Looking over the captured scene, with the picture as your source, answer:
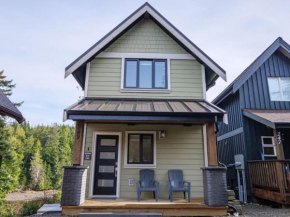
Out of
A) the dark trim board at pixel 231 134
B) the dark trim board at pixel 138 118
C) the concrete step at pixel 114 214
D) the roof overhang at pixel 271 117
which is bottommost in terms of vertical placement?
the concrete step at pixel 114 214

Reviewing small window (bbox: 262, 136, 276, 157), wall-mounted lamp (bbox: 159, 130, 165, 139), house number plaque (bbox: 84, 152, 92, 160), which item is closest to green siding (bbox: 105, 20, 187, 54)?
wall-mounted lamp (bbox: 159, 130, 165, 139)

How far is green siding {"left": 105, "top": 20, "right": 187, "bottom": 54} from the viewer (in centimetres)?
752

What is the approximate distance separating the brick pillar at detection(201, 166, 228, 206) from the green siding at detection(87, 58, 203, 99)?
285cm

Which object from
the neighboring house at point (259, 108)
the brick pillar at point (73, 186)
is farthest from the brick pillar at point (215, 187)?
the neighboring house at point (259, 108)

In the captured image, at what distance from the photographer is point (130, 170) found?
6.55 meters

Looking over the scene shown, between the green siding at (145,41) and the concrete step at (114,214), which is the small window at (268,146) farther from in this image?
the concrete step at (114,214)

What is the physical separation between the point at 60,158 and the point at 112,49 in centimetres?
2498

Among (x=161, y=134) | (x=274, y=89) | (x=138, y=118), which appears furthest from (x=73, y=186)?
(x=274, y=89)

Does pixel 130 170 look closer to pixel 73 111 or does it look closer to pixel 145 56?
pixel 73 111

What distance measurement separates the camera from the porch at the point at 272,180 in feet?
21.4

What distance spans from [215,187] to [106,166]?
3.32m

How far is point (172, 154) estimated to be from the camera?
6699 millimetres

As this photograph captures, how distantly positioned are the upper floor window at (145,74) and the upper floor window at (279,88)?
523 cm

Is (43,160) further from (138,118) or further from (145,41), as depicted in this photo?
(138,118)
